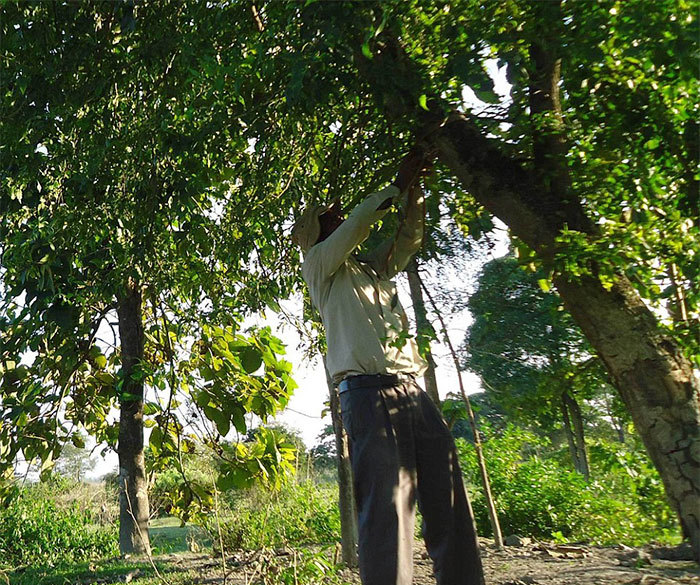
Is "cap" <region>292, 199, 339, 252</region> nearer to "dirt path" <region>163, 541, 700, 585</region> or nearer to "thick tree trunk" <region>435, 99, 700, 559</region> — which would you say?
"thick tree trunk" <region>435, 99, 700, 559</region>

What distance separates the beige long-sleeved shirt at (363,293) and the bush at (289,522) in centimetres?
365

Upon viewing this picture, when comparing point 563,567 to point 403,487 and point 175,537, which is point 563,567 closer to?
point 403,487

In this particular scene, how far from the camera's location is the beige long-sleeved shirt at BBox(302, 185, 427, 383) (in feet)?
9.73

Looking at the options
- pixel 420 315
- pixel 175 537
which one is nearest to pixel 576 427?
pixel 175 537

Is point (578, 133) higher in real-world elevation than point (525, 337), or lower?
higher

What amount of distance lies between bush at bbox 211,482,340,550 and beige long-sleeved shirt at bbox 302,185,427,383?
12.0 ft

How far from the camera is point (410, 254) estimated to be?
3.38 metres

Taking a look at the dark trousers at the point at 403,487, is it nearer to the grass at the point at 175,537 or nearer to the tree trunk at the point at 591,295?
the tree trunk at the point at 591,295

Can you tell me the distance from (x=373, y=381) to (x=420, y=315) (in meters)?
0.37

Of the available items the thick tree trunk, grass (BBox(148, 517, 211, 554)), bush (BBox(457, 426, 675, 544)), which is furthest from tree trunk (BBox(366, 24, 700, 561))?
grass (BBox(148, 517, 211, 554))

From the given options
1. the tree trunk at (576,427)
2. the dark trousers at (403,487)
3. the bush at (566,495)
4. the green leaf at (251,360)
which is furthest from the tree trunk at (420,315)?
the tree trunk at (576,427)

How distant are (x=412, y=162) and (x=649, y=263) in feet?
3.88

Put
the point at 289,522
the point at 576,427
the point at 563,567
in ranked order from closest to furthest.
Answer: the point at 563,567, the point at 289,522, the point at 576,427

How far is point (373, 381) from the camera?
9.66 feet
